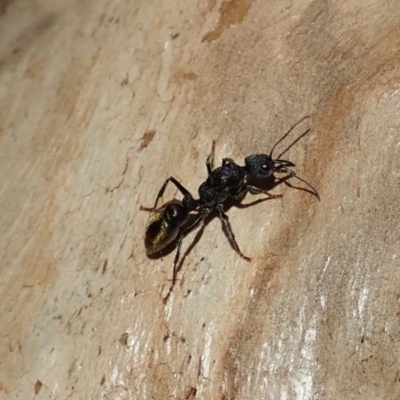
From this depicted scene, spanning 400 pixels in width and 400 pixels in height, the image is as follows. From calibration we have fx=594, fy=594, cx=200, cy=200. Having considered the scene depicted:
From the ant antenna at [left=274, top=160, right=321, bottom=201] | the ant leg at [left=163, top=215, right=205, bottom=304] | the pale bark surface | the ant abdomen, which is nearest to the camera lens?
the pale bark surface

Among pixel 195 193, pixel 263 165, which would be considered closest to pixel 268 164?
pixel 263 165

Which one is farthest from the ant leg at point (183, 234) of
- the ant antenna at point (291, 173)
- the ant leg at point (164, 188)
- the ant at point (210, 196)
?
the ant antenna at point (291, 173)

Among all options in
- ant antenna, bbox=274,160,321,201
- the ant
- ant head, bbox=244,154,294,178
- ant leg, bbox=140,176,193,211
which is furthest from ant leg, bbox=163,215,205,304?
ant antenna, bbox=274,160,321,201

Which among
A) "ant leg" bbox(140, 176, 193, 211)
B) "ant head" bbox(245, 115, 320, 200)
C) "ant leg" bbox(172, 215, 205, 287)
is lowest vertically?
"ant leg" bbox(172, 215, 205, 287)

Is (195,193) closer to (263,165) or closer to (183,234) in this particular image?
(183,234)

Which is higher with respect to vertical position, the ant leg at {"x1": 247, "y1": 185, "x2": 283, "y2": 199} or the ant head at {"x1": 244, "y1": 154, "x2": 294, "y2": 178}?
the ant head at {"x1": 244, "y1": 154, "x2": 294, "y2": 178}

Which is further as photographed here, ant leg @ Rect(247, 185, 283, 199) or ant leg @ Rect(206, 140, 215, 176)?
ant leg @ Rect(206, 140, 215, 176)

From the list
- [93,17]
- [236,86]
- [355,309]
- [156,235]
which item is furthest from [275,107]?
[93,17]

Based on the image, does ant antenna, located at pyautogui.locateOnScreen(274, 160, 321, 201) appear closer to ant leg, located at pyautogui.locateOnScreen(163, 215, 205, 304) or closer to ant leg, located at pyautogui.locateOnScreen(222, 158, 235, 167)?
ant leg, located at pyautogui.locateOnScreen(222, 158, 235, 167)
